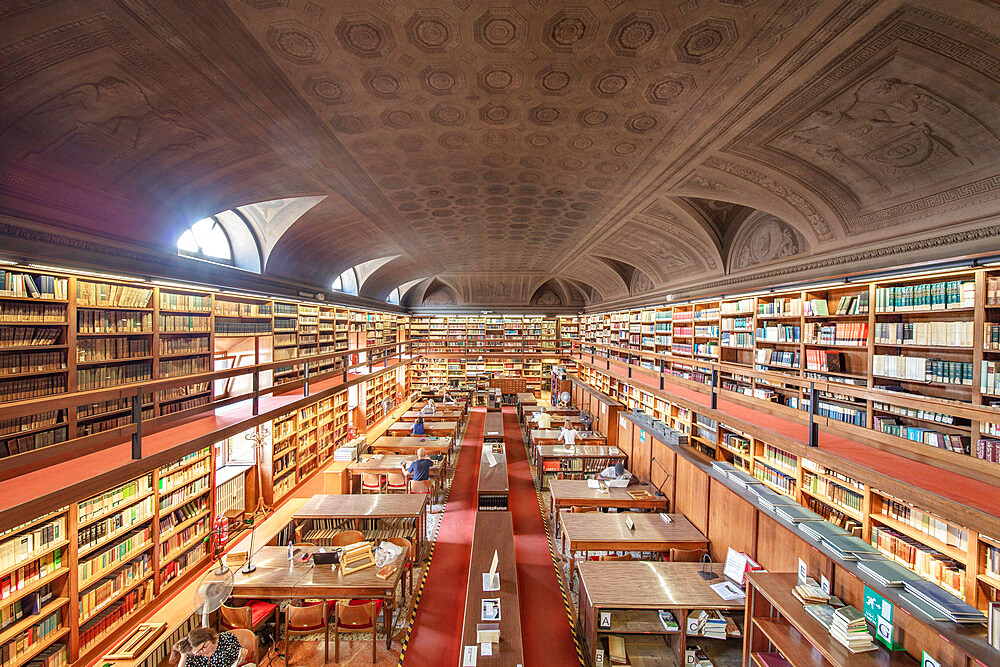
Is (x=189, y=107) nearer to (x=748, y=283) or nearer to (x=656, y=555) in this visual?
(x=656, y=555)

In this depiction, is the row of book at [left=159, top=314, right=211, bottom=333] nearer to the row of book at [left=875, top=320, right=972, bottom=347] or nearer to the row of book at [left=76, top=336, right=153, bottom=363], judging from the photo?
the row of book at [left=76, top=336, right=153, bottom=363]

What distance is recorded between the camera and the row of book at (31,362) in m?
4.02

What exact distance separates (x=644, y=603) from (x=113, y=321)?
23.4 feet

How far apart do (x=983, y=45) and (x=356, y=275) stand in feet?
49.7

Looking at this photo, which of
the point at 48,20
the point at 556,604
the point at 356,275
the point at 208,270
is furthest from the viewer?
the point at 356,275

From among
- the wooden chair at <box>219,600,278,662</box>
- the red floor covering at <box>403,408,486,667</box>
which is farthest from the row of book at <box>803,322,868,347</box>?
the wooden chair at <box>219,600,278,662</box>

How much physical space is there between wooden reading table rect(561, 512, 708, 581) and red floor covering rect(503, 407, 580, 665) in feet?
1.66

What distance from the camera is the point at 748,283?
8.26 metres

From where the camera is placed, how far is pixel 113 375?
5.08 metres

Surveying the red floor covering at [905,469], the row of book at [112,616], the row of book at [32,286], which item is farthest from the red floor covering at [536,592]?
the row of book at [32,286]

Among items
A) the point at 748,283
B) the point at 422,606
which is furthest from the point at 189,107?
the point at 748,283

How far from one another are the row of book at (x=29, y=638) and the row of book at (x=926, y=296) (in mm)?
10013

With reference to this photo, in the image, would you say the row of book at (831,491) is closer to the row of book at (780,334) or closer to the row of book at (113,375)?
the row of book at (780,334)

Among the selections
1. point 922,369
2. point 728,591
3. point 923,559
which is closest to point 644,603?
point 728,591
